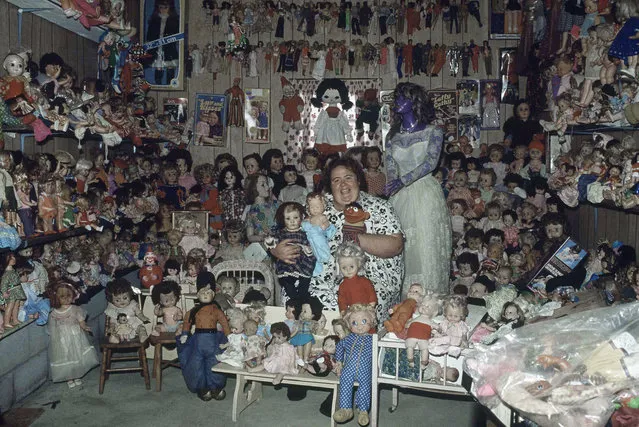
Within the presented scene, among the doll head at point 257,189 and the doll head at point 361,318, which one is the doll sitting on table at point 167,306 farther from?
the doll head at point 257,189

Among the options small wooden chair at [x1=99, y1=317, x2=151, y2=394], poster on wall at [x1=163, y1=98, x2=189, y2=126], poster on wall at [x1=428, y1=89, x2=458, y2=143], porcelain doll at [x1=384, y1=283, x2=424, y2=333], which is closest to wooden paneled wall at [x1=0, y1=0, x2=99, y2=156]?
small wooden chair at [x1=99, y1=317, x2=151, y2=394]

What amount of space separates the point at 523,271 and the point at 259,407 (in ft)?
9.19

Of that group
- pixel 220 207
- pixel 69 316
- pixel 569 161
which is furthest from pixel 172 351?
pixel 569 161

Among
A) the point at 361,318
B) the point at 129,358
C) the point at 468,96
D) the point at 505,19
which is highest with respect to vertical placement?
the point at 505,19

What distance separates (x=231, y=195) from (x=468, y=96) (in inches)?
129

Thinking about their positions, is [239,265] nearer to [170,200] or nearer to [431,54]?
[170,200]

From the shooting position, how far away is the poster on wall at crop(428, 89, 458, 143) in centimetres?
774

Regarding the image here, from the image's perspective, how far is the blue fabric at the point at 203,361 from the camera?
4.13 meters

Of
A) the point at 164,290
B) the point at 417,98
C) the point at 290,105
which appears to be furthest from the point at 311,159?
the point at 164,290

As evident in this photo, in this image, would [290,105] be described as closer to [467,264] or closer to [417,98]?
[467,264]

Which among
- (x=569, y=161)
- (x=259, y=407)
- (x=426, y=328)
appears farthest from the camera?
(x=569, y=161)

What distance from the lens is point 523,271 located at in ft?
18.3

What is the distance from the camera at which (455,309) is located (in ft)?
10.8

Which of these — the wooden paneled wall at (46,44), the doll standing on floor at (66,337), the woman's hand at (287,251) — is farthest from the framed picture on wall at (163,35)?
the woman's hand at (287,251)
